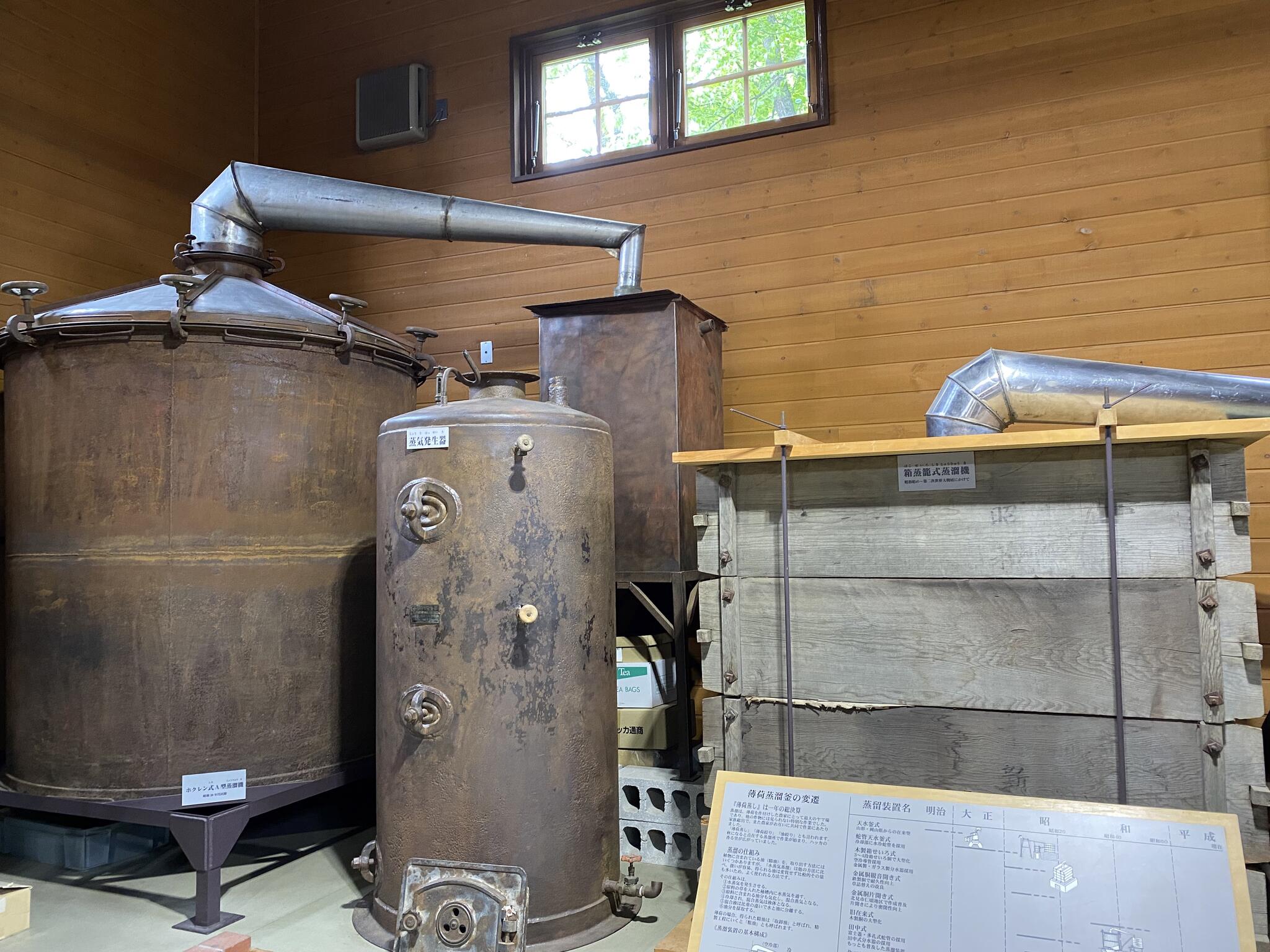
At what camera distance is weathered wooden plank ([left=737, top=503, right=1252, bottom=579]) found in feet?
8.00

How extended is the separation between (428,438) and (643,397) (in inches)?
56.6

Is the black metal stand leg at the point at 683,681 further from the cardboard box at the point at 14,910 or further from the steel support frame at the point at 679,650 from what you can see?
the cardboard box at the point at 14,910

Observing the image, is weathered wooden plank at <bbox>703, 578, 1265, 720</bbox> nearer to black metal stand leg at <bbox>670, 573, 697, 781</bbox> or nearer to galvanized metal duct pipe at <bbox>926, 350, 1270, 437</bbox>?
galvanized metal duct pipe at <bbox>926, 350, 1270, 437</bbox>

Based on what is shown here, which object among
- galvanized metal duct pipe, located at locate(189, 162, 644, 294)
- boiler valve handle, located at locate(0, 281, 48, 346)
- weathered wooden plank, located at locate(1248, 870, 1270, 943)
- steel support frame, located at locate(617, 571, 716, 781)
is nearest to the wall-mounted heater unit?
galvanized metal duct pipe, located at locate(189, 162, 644, 294)

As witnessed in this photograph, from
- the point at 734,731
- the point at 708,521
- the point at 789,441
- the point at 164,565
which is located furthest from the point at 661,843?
the point at 164,565

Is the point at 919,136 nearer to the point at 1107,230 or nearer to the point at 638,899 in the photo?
the point at 1107,230

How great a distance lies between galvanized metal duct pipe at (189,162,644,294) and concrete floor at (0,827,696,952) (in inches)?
103

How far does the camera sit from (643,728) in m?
3.83

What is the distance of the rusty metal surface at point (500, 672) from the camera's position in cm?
284

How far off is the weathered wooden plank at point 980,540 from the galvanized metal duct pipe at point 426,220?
1.98 meters

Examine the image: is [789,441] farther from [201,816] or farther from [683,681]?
[201,816]

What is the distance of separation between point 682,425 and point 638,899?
1947 millimetres

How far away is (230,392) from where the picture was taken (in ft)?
11.4

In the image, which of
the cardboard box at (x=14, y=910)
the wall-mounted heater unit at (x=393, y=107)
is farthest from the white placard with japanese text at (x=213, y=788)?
the wall-mounted heater unit at (x=393, y=107)
